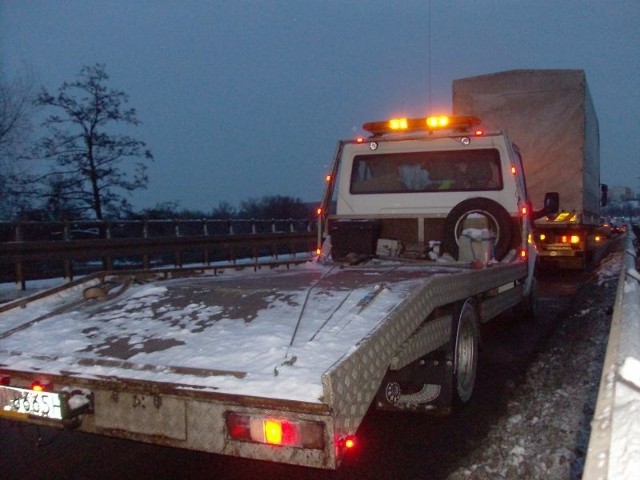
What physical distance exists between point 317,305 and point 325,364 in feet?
2.84

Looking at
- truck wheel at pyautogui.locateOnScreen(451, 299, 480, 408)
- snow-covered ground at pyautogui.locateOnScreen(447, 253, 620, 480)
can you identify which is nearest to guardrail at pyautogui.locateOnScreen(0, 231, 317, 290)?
truck wheel at pyautogui.locateOnScreen(451, 299, 480, 408)

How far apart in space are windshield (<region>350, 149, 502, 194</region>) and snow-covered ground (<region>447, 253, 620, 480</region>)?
6.72 ft

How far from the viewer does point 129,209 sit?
2034 cm

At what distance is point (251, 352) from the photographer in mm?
3174

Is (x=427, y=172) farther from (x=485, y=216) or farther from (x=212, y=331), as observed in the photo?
(x=212, y=331)

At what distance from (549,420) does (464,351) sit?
78cm

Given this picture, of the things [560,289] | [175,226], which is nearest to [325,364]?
[560,289]

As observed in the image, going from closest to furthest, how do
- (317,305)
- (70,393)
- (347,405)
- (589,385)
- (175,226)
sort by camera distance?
(347,405)
(70,393)
(317,305)
(589,385)
(175,226)

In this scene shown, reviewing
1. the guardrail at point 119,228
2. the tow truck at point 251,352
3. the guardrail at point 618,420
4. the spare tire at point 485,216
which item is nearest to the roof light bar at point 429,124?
the spare tire at point 485,216

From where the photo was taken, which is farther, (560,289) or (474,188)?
(560,289)

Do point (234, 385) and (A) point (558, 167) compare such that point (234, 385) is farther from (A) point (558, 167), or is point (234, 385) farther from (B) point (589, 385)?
(A) point (558, 167)

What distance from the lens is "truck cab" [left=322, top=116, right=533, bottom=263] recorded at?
6746 millimetres


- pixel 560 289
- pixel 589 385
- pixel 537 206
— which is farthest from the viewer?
pixel 537 206

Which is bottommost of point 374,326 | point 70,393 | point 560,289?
point 560,289
